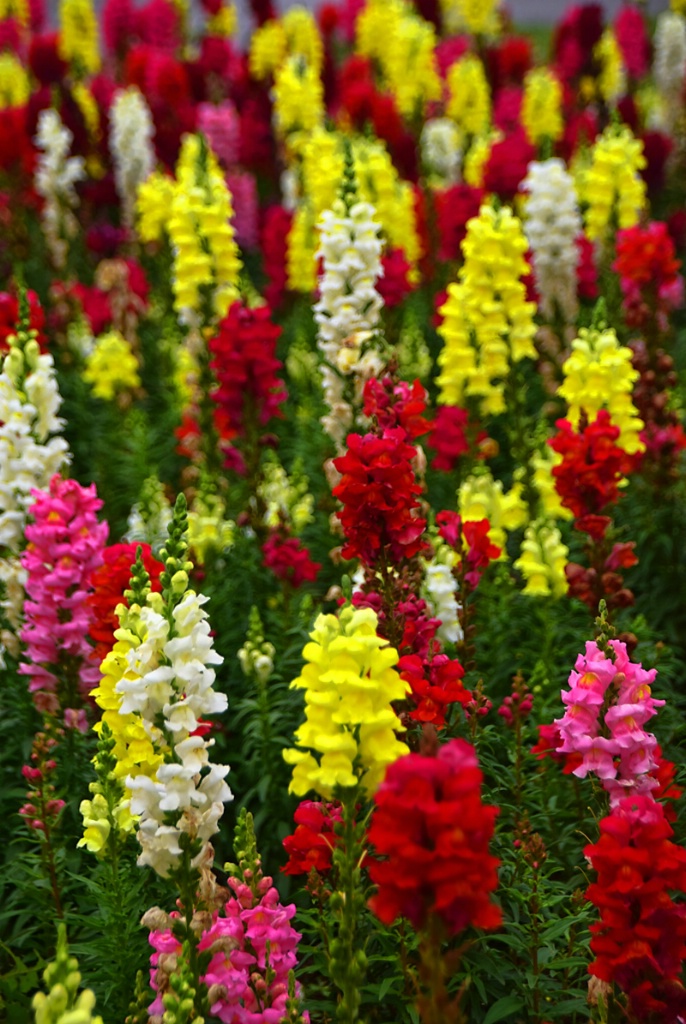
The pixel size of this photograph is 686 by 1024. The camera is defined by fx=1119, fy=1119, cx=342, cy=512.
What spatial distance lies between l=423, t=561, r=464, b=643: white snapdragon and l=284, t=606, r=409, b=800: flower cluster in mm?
1554

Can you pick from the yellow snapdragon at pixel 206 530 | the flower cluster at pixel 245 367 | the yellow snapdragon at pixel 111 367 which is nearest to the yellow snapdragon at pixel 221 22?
the yellow snapdragon at pixel 111 367

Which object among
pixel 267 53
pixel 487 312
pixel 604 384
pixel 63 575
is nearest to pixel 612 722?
pixel 63 575

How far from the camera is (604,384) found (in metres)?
4.73

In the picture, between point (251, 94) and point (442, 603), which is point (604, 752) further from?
point (251, 94)

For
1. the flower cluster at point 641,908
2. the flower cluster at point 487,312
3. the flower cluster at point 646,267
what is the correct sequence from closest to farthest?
the flower cluster at point 641,908 < the flower cluster at point 487,312 < the flower cluster at point 646,267

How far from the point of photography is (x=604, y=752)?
292cm

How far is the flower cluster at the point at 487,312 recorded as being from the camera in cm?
549

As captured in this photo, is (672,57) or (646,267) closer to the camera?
(646,267)

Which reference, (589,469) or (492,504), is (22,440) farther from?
(589,469)

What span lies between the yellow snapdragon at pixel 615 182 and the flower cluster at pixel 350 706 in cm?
559

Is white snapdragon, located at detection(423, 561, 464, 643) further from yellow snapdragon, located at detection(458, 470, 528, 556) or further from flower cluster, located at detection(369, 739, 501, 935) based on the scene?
flower cluster, located at detection(369, 739, 501, 935)

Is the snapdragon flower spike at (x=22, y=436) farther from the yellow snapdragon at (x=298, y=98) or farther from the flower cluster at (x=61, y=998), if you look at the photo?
the yellow snapdragon at (x=298, y=98)

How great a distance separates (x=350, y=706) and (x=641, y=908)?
0.81 metres

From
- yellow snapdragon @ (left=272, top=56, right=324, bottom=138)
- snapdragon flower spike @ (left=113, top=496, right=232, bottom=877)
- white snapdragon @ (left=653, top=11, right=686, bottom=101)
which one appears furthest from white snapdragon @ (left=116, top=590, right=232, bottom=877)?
white snapdragon @ (left=653, top=11, right=686, bottom=101)
